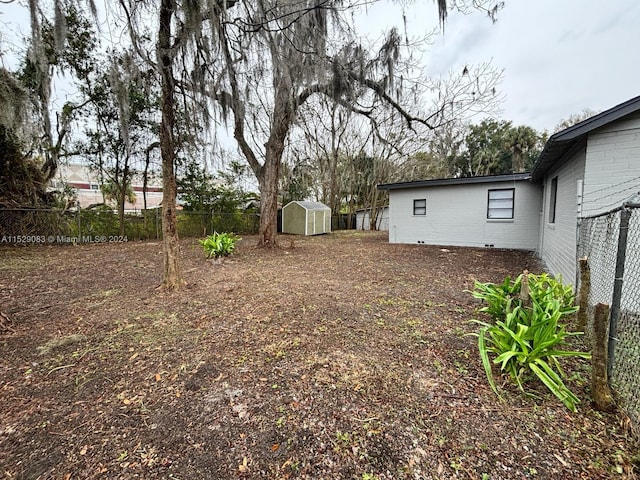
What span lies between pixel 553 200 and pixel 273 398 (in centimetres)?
698

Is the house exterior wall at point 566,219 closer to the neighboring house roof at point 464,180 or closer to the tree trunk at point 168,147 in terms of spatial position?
the neighboring house roof at point 464,180

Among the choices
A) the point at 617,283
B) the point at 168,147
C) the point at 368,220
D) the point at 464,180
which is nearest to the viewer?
the point at 617,283

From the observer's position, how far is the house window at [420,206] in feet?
32.3

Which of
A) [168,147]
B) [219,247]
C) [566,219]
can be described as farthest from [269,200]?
[566,219]

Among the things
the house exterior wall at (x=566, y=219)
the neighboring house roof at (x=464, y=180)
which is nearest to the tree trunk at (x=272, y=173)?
the neighboring house roof at (x=464, y=180)

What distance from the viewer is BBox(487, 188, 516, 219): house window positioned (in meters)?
8.41

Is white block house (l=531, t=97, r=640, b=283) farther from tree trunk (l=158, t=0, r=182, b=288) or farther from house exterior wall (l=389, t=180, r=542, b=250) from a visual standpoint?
tree trunk (l=158, t=0, r=182, b=288)

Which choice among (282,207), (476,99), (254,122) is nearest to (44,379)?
(254,122)

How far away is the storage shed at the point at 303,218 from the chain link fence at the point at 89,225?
3032mm

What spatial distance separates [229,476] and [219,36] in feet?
13.6

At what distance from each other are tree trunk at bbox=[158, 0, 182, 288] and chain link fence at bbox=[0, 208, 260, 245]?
282 inches

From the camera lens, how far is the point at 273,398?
184 cm

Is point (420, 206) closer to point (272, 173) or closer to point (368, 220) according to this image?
point (272, 173)

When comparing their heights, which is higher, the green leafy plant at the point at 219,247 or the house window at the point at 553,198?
the house window at the point at 553,198
